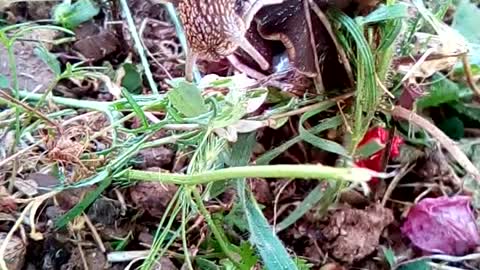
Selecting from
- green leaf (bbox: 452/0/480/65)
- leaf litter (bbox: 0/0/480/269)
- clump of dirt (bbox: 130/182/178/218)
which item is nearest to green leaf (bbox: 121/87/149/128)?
leaf litter (bbox: 0/0/480/269)

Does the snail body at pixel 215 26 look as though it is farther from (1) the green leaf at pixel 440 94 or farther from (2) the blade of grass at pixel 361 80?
(1) the green leaf at pixel 440 94

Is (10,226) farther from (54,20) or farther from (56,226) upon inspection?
(54,20)

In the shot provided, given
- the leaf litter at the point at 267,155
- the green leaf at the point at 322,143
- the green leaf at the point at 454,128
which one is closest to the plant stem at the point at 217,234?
the leaf litter at the point at 267,155

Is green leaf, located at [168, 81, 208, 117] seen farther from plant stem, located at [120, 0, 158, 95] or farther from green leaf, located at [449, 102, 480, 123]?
green leaf, located at [449, 102, 480, 123]

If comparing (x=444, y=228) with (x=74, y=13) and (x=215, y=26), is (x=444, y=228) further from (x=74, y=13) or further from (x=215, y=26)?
(x=74, y=13)

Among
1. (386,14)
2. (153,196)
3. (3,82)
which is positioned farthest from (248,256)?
(3,82)

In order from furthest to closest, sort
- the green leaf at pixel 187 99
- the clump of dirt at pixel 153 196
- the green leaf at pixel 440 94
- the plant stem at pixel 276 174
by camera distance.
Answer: the green leaf at pixel 440 94
the clump of dirt at pixel 153 196
the green leaf at pixel 187 99
the plant stem at pixel 276 174

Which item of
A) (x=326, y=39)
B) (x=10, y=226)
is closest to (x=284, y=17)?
(x=326, y=39)
